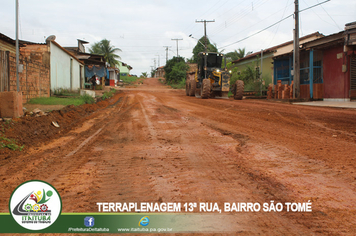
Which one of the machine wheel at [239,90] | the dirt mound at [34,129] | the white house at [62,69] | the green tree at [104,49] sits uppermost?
the green tree at [104,49]

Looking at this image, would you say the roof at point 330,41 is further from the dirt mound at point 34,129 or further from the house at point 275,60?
the dirt mound at point 34,129

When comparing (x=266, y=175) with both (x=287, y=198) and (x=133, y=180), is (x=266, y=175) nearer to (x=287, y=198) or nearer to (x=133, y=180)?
(x=287, y=198)

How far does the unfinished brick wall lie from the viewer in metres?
11.6

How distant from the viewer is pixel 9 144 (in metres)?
5.34

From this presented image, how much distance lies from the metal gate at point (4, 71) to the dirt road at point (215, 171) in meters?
5.88

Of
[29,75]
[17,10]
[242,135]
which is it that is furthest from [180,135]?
[29,75]

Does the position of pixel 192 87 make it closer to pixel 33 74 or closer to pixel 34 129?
pixel 33 74

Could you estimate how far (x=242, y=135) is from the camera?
20.1ft

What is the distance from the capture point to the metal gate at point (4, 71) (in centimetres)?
1047

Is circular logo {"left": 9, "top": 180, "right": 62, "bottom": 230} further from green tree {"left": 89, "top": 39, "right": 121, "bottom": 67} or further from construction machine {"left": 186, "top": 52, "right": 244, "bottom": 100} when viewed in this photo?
green tree {"left": 89, "top": 39, "right": 121, "bottom": 67}

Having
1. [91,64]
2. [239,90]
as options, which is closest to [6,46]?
[239,90]

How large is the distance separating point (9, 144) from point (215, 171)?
169 inches

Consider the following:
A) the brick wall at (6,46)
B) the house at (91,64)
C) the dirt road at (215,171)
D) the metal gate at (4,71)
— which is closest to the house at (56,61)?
the brick wall at (6,46)

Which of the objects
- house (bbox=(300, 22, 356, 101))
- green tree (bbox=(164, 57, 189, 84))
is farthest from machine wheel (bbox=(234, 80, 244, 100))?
green tree (bbox=(164, 57, 189, 84))
